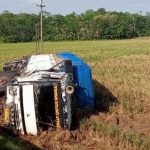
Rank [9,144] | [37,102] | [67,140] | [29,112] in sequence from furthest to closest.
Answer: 1. [37,102]
2. [29,112]
3. [67,140]
4. [9,144]

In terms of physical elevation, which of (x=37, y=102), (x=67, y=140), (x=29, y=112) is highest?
(x=37, y=102)

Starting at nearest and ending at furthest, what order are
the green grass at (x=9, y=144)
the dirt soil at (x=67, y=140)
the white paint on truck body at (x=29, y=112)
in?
the green grass at (x=9, y=144)
the dirt soil at (x=67, y=140)
the white paint on truck body at (x=29, y=112)

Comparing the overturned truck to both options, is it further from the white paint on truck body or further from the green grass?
the green grass

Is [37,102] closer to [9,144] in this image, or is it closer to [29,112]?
[29,112]

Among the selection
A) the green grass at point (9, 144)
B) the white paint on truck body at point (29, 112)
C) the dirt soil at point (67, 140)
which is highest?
the white paint on truck body at point (29, 112)

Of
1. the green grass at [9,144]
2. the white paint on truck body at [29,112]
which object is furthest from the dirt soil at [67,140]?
the green grass at [9,144]

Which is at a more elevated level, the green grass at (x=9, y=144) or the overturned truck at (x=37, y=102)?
the overturned truck at (x=37, y=102)

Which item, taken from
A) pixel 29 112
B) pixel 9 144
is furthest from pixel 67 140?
pixel 9 144

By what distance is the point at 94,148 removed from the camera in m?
8.42

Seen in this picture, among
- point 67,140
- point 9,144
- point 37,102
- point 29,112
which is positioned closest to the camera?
point 9,144

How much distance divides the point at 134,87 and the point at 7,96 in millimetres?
6005

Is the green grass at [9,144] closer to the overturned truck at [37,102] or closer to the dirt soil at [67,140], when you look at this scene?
the dirt soil at [67,140]

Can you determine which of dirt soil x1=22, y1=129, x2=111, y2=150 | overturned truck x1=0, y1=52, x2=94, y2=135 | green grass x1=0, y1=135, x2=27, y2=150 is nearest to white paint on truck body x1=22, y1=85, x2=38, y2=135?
overturned truck x1=0, y1=52, x2=94, y2=135

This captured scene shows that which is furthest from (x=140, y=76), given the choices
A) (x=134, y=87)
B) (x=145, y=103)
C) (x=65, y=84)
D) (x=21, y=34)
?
(x=21, y=34)
